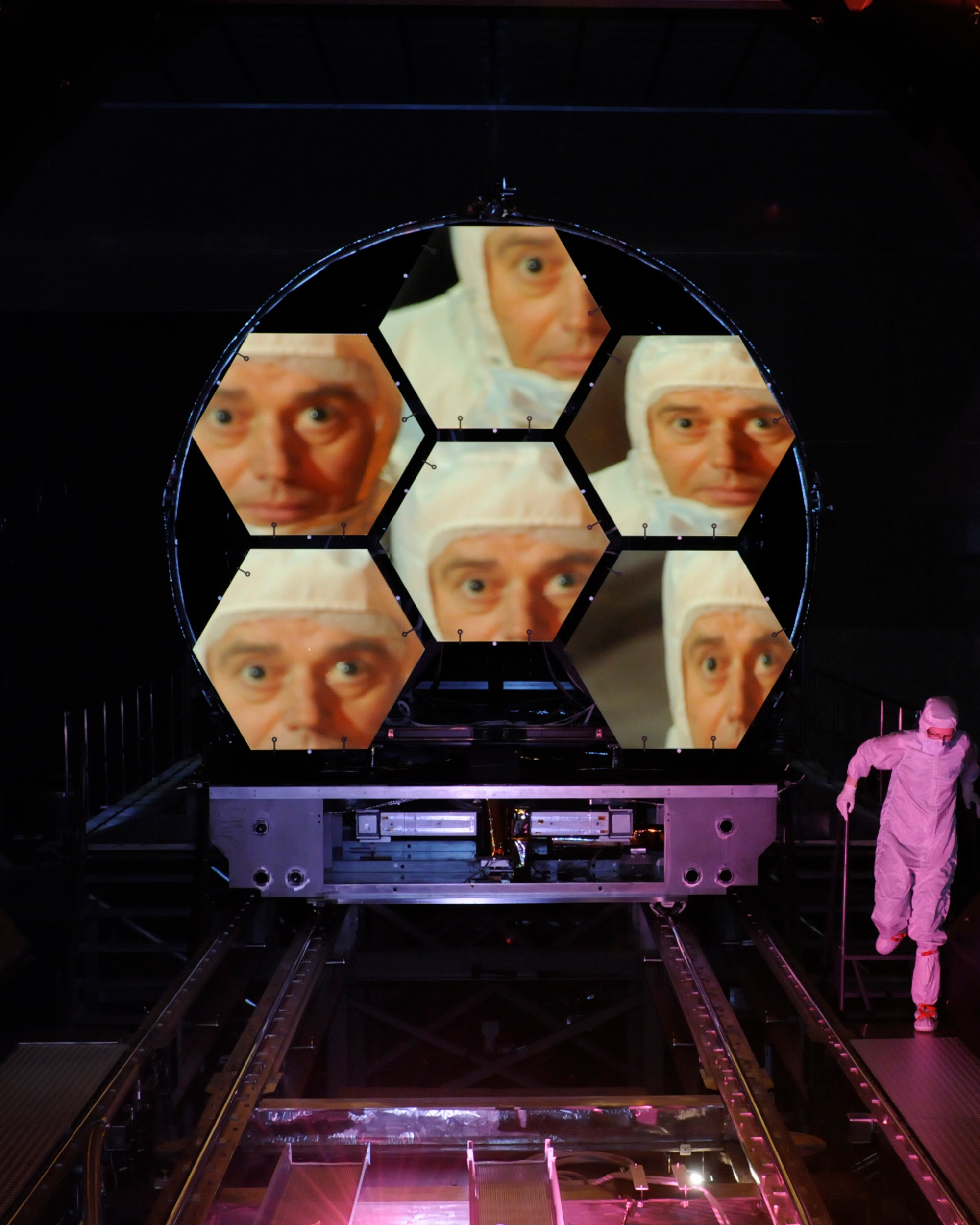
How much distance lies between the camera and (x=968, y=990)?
393cm

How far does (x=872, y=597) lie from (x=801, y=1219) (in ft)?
21.3

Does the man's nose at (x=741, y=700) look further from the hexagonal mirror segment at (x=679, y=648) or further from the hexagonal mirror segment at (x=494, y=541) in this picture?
the hexagonal mirror segment at (x=494, y=541)

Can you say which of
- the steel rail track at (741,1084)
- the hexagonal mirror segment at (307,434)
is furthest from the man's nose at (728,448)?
the steel rail track at (741,1084)

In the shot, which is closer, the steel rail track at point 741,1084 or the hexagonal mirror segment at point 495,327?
the steel rail track at point 741,1084

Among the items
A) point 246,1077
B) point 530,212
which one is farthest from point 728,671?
point 530,212

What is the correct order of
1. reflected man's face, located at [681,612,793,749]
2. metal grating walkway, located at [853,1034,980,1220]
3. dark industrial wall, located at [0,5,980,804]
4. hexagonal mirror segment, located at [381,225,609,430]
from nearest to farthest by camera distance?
metal grating walkway, located at [853,1034,980,1220]
hexagonal mirror segment, located at [381,225,609,430]
reflected man's face, located at [681,612,793,749]
dark industrial wall, located at [0,5,980,804]

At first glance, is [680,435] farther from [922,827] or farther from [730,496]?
[922,827]

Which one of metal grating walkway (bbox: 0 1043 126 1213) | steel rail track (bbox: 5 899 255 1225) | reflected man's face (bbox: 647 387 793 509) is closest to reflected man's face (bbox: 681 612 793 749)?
reflected man's face (bbox: 647 387 793 509)

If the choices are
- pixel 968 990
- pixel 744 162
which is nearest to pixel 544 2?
pixel 744 162

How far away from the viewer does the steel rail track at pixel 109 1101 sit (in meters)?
2.71

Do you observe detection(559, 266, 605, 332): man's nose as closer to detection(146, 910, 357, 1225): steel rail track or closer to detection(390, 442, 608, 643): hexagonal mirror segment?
detection(390, 442, 608, 643): hexagonal mirror segment

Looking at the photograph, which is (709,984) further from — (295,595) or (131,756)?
(131,756)

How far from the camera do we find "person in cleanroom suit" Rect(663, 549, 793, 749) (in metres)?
4.29

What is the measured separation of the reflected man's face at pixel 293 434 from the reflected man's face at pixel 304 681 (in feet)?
1.42
